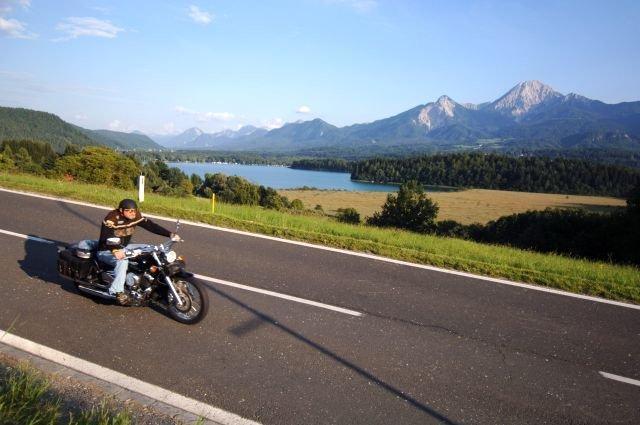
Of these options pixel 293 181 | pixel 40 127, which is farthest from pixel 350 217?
pixel 40 127

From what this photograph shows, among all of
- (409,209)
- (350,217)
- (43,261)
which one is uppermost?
(43,261)

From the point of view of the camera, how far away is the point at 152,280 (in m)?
5.74

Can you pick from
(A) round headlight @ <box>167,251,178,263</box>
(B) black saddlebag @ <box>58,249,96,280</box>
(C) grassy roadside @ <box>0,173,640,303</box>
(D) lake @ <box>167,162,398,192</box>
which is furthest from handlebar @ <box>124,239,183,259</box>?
(D) lake @ <box>167,162,398,192</box>

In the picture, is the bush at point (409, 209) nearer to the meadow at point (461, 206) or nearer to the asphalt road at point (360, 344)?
the meadow at point (461, 206)

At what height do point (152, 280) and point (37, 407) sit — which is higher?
point (152, 280)

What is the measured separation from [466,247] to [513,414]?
25.0ft

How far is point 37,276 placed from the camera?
269 inches

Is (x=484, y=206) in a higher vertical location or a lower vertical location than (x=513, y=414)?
lower

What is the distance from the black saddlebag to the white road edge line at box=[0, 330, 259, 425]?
120cm

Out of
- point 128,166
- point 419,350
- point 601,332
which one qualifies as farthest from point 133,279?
point 128,166

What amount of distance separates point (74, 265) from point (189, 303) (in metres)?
1.82

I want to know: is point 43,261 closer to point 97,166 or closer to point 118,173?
point 118,173

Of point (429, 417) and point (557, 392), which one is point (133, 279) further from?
point (557, 392)

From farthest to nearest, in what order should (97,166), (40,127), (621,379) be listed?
(40,127), (97,166), (621,379)
